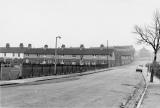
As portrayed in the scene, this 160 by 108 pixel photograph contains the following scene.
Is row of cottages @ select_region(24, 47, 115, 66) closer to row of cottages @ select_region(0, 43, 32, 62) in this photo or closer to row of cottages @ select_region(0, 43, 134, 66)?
row of cottages @ select_region(0, 43, 134, 66)

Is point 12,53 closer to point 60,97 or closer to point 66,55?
point 66,55

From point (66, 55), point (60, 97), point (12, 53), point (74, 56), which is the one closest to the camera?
point (60, 97)

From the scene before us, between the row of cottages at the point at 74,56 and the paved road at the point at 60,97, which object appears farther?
the row of cottages at the point at 74,56

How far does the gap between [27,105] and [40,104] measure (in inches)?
24.2

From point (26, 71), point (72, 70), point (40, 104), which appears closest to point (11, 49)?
point (72, 70)

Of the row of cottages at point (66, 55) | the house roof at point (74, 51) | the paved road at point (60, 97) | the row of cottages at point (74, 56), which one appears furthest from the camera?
the house roof at point (74, 51)

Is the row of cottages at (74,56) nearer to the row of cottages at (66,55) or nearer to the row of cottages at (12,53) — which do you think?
the row of cottages at (66,55)

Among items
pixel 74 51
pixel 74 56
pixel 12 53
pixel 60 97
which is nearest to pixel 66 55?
pixel 74 56

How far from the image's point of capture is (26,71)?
37.0 metres

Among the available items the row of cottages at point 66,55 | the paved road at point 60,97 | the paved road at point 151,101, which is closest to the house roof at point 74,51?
the row of cottages at point 66,55

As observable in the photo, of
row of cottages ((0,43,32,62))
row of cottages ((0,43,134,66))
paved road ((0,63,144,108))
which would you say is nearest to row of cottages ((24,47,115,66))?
row of cottages ((0,43,134,66))

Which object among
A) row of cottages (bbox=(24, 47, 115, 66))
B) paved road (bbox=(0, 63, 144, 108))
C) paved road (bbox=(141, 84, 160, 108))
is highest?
row of cottages (bbox=(24, 47, 115, 66))

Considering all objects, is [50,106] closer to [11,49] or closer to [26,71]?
[26,71]

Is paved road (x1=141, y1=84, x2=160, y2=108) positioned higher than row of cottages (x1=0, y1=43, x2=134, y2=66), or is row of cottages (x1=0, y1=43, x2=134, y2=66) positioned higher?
row of cottages (x1=0, y1=43, x2=134, y2=66)
